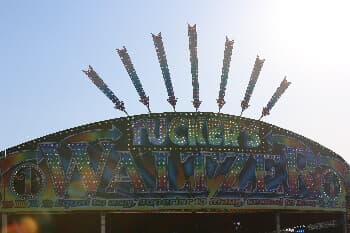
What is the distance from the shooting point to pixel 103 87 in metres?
38.8

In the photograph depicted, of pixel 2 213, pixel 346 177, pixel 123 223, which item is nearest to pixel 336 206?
pixel 346 177

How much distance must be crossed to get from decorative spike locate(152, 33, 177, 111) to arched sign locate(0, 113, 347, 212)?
46.8 inches

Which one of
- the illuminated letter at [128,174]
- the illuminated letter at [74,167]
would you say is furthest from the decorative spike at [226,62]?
the illuminated letter at [74,167]

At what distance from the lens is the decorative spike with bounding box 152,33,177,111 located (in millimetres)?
38688

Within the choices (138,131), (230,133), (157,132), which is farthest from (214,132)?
(138,131)

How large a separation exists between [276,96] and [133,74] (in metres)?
11.1

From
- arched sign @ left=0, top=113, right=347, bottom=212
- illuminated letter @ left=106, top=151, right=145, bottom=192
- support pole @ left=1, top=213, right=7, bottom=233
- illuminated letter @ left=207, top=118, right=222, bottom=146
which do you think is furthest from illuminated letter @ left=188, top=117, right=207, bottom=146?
support pole @ left=1, top=213, right=7, bottom=233

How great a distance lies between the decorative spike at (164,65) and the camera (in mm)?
38688

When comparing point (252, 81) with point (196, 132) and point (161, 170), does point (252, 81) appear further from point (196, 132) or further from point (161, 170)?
point (161, 170)

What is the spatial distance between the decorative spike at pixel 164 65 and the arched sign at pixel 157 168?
3.90ft

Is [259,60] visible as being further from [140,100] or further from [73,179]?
[73,179]

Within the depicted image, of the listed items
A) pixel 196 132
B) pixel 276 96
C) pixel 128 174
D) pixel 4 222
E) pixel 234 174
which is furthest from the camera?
pixel 276 96

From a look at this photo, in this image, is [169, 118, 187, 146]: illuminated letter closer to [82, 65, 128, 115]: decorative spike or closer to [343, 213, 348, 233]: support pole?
[82, 65, 128, 115]: decorative spike

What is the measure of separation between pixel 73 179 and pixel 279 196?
14533mm
